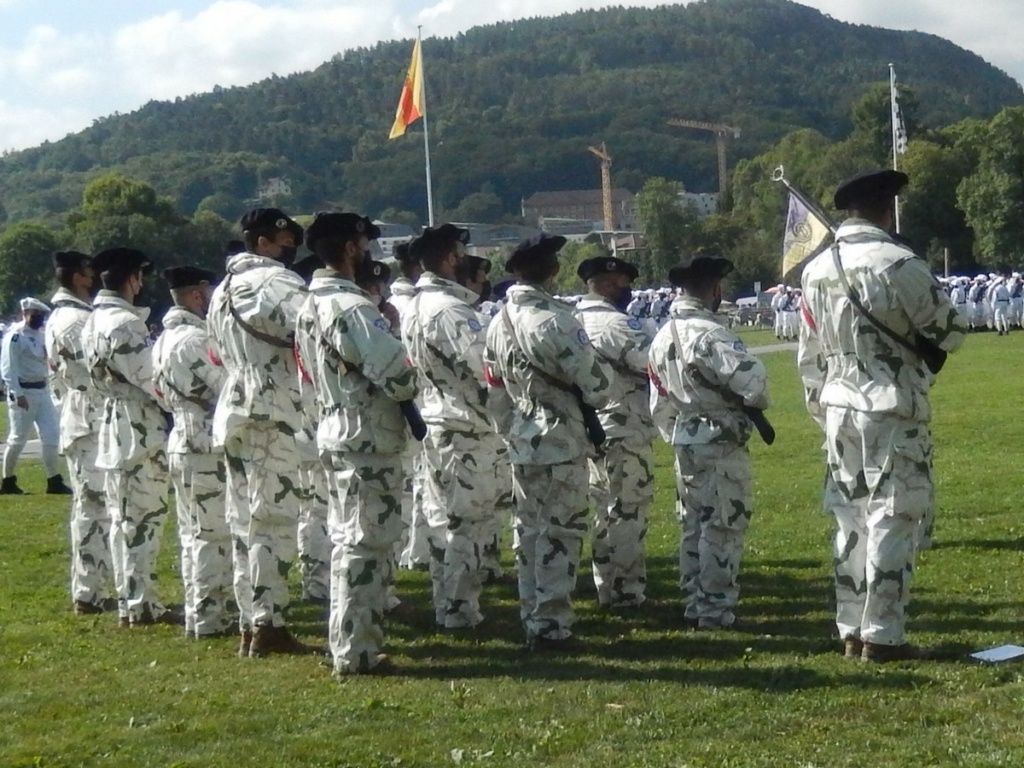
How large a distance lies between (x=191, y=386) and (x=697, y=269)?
3.36 meters

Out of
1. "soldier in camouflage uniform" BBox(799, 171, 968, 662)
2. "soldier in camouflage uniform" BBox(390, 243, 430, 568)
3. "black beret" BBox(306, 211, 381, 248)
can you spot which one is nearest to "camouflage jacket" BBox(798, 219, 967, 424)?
"soldier in camouflage uniform" BBox(799, 171, 968, 662)

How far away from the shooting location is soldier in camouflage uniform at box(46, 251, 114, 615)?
39.1 ft

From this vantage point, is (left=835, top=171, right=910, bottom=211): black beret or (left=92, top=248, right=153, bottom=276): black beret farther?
(left=92, top=248, right=153, bottom=276): black beret

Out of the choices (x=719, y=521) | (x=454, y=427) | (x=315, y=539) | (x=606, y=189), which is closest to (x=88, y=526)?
(x=315, y=539)

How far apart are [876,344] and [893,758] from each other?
2366 millimetres

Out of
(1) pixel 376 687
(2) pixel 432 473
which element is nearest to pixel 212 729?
(1) pixel 376 687

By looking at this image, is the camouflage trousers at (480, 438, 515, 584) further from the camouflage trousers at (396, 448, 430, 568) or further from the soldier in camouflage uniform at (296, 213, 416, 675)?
the soldier in camouflage uniform at (296, 213, 416, 675)

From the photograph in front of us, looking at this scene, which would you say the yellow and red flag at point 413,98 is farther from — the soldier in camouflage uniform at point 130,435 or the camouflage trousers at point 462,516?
the camouflage trousers at point 462,516

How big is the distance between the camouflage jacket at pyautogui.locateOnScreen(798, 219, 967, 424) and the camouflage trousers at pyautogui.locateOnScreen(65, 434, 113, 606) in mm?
5944

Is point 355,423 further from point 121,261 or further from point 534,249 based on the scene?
point 121,261

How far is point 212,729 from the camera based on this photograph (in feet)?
25.5

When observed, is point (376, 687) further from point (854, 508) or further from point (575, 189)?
point (575, 189)

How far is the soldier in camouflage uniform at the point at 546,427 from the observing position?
9367mm

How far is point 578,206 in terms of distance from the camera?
598 feet
